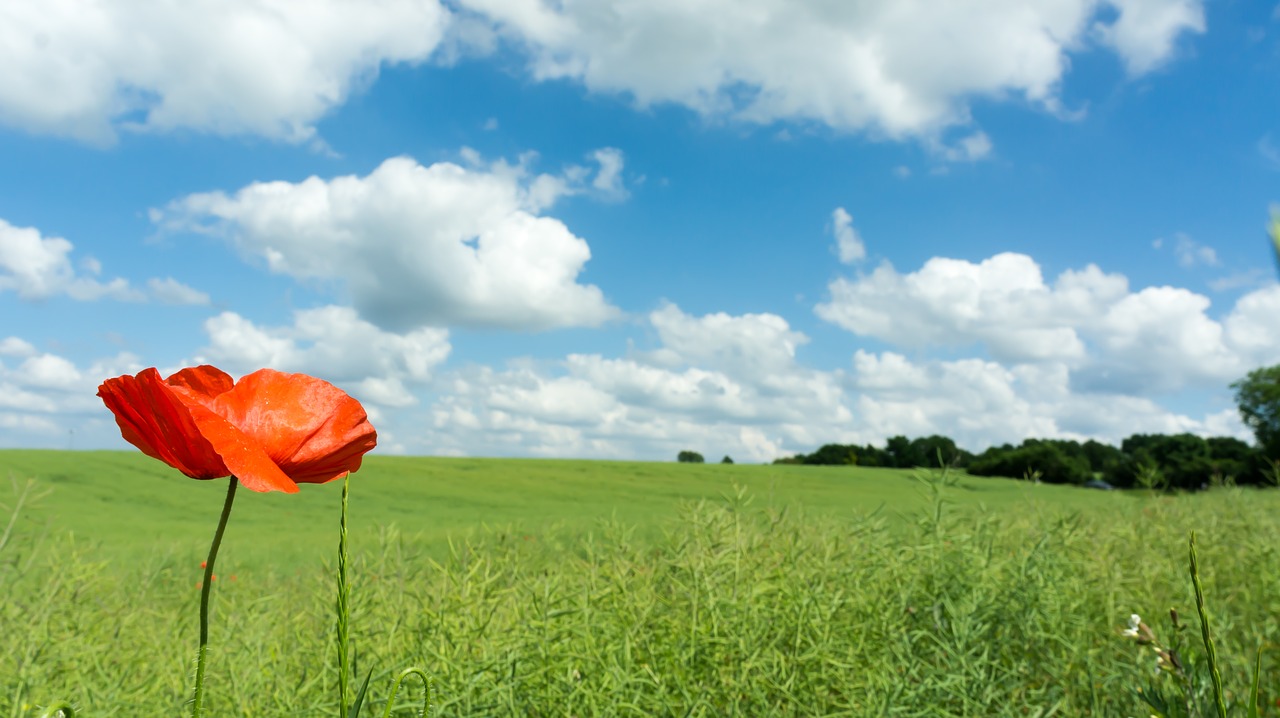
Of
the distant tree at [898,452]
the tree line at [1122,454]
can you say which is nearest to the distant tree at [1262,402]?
the tree line at [1122,454]

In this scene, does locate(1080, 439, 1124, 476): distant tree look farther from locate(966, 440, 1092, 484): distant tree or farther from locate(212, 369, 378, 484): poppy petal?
locate(212, 369, 378, 484): poppy petal

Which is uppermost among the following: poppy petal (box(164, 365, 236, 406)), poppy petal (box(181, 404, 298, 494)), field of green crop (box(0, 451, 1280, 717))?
poppy petal (box(164, 365, 236, 406))

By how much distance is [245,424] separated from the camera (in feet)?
2.77

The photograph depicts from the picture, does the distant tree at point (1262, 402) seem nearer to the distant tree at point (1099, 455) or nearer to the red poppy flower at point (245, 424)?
the distant tree at point (1099, 455)

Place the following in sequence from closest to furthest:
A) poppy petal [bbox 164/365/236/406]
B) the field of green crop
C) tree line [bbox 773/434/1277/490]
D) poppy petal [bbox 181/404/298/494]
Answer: poppy petal [bbox 181/404/298/494] < poppy petal [bbox 164/365/236/406] < the field of green crop < tree line [bbox 773/434/1277/490]

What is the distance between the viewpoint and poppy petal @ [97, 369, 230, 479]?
776 millimetres

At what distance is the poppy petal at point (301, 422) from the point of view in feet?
2.77

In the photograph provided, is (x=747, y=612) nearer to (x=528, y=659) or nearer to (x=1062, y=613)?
(x=528, y=659)

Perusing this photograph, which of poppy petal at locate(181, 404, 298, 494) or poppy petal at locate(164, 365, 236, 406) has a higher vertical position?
poppy petal at locate(164, 365, 236, 406)

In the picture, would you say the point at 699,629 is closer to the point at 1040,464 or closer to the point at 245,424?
the point at 245,424

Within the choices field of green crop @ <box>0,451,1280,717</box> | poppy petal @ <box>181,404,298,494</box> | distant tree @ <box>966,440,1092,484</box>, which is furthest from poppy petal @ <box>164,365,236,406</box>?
distant tree @ <box>966,440,1092,484</box>

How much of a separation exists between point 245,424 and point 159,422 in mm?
76

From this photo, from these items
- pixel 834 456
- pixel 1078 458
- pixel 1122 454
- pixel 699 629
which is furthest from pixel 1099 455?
pixel 699 629

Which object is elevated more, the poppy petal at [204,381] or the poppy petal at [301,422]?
the poppy petal at [204,381]
